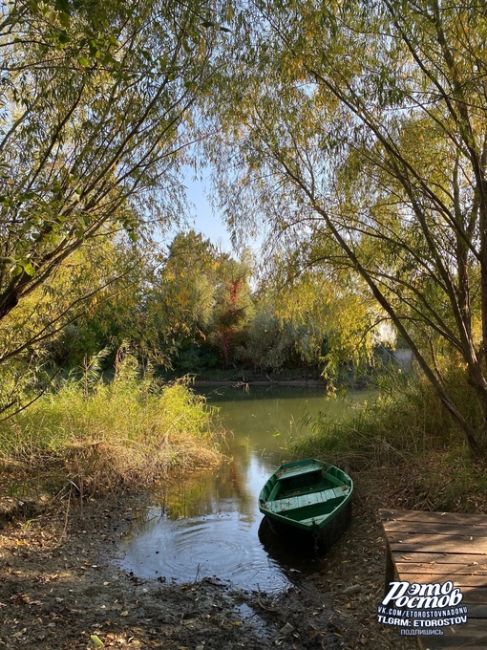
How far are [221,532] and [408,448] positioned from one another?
Result: 2711mm

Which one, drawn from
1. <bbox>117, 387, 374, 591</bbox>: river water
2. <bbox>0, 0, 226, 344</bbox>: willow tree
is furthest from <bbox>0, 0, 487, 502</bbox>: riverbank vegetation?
<bbox>117, 387, 374, 591</bbox>: river water

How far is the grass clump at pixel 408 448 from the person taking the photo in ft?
18.6

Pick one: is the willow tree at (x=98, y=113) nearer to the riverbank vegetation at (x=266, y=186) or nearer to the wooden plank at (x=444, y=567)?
the riverbank vegetation at (x=266, y=186)

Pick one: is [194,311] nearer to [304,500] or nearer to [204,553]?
[304,500]

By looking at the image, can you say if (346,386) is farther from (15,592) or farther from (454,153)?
(15,592)

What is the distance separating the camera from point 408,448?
7.34 meters

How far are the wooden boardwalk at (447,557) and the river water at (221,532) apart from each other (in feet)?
6.63

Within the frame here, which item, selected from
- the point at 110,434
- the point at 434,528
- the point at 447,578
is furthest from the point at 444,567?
the point at 110,434

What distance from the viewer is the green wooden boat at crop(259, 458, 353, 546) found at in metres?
5.70

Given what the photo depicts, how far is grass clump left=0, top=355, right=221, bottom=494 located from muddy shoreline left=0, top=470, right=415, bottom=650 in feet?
4.53

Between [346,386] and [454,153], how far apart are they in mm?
3617

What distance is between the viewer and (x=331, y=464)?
7746 mm

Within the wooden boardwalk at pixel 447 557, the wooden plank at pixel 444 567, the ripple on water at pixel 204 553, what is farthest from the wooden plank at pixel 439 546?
the ripple on water at pixel 204 553

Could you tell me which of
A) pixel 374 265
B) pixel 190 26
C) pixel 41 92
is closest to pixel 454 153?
pixel 374 265
